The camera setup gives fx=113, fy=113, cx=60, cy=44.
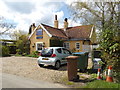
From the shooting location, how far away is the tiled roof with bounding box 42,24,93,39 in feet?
70.4

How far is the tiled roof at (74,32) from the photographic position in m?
21.5

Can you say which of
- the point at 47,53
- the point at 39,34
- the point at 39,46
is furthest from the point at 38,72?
the point at 39,34

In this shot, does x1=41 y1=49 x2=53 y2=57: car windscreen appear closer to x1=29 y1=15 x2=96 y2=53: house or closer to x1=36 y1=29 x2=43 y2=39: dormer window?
x1=29 y1=15 x2=96 y2=53: house

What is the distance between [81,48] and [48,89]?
637 inches

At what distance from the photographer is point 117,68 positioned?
20.6 feet

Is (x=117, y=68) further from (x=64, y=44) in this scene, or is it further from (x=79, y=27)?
(x=79, y=27)

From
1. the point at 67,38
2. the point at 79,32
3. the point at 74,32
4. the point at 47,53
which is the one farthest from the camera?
the point at 74,32

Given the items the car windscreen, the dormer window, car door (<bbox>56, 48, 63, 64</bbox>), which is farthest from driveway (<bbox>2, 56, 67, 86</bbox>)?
the dormer window

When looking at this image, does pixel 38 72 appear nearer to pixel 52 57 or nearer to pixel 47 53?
pixel 52 57

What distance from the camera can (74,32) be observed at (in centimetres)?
2389

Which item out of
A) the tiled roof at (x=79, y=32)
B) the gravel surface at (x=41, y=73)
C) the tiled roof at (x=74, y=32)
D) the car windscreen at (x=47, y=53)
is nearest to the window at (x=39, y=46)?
the tiled roof at (x=74, y=32)

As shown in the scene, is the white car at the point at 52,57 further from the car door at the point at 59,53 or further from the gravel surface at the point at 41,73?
the gravel surface at the point at 41,73

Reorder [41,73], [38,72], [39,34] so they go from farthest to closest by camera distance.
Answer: [39,34] → [38,72] → [41,73]

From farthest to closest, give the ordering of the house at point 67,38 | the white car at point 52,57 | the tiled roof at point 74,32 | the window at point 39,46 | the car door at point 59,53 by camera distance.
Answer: the window at point 39,46 < the tiled roof at point 74,32 < the house at point 67,38 < the car door at point 59,53 < the white car at point 52,57
